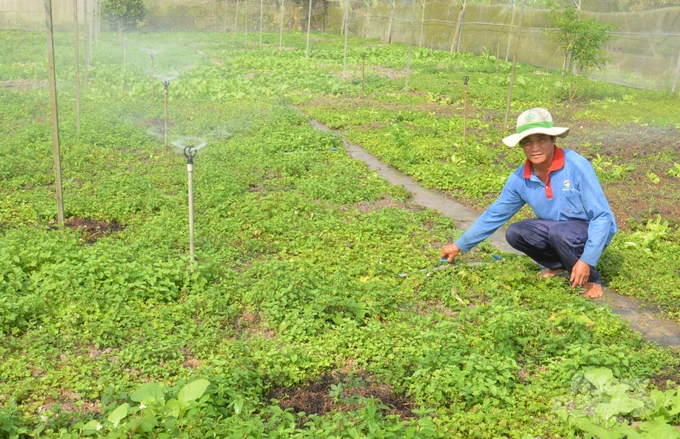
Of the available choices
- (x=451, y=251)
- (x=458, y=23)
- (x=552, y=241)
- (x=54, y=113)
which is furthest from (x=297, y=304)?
(x=458, y=23)

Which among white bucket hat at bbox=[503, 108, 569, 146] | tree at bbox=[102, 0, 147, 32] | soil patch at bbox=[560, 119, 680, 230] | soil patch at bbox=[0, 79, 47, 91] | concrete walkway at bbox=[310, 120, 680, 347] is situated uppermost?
white bucket hat at bbox=[503, 108, 569, 146]

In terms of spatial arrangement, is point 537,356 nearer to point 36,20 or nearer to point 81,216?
point 81,216

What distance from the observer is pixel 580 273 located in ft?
16.7

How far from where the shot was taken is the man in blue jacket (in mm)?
5023

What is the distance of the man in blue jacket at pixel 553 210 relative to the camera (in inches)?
198

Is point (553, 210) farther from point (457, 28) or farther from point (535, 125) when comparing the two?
point (457, 28)

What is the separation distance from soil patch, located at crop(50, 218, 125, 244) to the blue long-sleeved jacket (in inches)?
132

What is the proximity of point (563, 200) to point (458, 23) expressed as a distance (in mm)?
23354

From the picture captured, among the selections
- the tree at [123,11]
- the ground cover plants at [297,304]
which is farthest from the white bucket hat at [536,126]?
the tree at [123,11]

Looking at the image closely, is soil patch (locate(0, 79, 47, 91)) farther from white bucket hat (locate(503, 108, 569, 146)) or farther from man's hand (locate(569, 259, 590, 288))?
man's hand (locate(569, 259, 590, 288))

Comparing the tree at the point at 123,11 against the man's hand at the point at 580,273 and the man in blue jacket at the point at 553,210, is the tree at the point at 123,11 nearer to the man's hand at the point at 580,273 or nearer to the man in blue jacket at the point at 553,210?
the man in blue jacket at the point at 553,210

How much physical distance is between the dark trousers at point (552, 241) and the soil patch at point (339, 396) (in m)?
2.01

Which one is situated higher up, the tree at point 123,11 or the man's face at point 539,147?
the man's face at point 539,147

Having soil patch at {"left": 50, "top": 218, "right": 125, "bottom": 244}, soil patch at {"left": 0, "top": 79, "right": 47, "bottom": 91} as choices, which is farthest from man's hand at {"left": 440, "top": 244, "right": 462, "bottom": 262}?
soil patch at {"left": 0, "top": 79, "right": 47, "bottom": 91}
